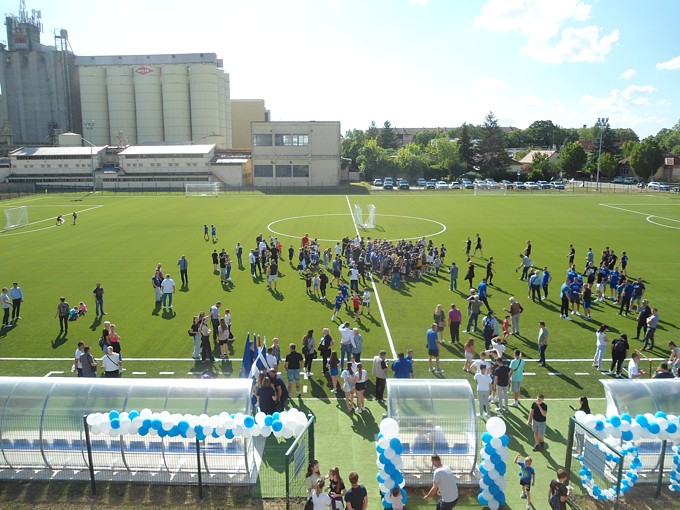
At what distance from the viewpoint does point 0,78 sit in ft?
333

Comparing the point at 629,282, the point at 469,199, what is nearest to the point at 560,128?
the point at 469,199

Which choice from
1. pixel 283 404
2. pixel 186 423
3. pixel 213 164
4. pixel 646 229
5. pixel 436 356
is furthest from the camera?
pixel 213 164

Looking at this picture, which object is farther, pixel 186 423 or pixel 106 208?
pixel 106 208

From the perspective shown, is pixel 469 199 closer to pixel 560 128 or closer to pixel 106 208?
pixel 106 208

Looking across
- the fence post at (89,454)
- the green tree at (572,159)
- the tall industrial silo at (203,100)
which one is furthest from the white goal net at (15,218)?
the green tree at (572,159)

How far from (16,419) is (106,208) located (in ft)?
158

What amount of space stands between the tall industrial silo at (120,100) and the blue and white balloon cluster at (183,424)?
101 metres

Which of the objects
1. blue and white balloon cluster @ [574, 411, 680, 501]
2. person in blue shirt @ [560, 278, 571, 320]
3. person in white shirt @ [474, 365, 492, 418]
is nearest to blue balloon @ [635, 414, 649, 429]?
blue and white balloon cluster @ [574, 411, 680, 501]

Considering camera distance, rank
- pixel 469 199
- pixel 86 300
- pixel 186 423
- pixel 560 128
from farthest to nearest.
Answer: pixel 560 128, pixel 469 199, pixel 86 300, pixel 186 423

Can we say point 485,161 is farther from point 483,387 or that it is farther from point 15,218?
point 483,387

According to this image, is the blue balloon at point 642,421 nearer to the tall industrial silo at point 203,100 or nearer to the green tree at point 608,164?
the green tree at point 608,164

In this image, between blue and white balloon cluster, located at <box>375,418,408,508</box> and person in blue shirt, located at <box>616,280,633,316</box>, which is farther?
person in blue shirt, located at <box>616,280,633,316</box>

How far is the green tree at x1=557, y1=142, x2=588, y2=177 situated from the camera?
319ft

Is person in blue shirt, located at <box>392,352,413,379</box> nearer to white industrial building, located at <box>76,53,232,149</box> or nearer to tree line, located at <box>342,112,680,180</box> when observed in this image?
tree line, located at <box>342,112,680,180</box>
